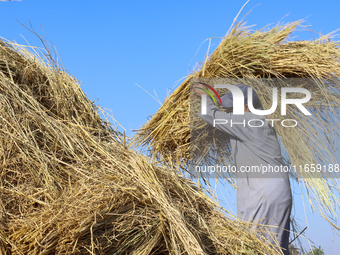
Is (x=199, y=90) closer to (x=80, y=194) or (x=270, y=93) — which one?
(x=270, y=93)

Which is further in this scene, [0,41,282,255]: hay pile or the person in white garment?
the person in white garment

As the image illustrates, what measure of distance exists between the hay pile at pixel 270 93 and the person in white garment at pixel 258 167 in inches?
3.6

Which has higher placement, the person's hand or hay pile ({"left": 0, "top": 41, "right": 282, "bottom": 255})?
the person's hand

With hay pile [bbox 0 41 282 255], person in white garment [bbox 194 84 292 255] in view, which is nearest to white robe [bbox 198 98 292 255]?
person in white garment [bbox 194 84 292 255]

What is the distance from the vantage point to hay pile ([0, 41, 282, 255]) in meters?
1.49

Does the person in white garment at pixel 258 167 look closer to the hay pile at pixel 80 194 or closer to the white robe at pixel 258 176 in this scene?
the white robe at pixel 258 176

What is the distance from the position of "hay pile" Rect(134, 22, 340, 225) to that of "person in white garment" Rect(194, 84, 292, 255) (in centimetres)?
9

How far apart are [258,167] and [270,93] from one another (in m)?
0.50

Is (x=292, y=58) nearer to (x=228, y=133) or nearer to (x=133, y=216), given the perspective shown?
(x=228, y=133)

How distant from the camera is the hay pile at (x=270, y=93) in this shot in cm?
233
